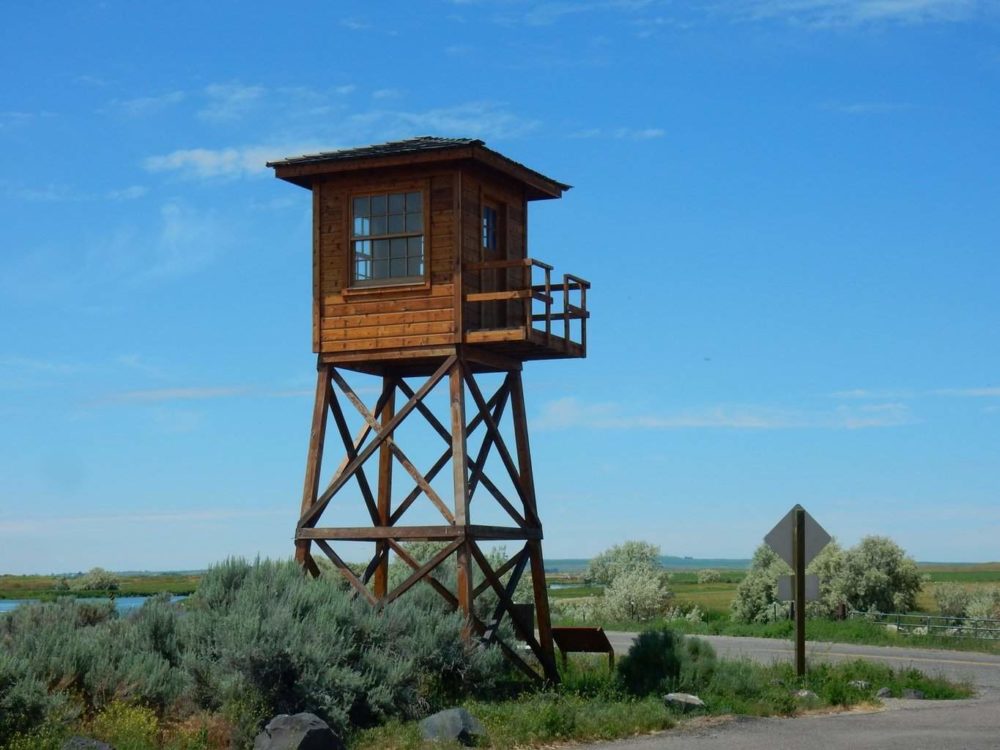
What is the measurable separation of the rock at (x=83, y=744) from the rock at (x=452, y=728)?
4211 millimetres

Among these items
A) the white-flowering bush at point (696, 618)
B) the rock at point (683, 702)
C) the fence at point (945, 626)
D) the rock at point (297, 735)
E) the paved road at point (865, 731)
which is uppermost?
the rock at point (297, 735)

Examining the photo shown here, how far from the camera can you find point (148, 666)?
18.0 meters

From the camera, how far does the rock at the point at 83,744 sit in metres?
15.2

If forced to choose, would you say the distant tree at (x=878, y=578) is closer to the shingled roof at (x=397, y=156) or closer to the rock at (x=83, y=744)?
the shingled roof at (x=397, y=156)

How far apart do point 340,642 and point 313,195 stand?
9.32 metres

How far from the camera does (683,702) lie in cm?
2164

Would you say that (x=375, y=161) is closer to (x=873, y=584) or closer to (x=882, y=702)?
(x=882, y=702)

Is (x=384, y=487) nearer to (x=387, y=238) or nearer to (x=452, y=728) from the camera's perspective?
(x=387, y=238)

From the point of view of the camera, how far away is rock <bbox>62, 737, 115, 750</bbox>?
15.2 metres

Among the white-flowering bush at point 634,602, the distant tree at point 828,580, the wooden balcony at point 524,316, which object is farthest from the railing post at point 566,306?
Result: the white-flowering bush at point 634,602

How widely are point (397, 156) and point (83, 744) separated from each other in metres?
12.1

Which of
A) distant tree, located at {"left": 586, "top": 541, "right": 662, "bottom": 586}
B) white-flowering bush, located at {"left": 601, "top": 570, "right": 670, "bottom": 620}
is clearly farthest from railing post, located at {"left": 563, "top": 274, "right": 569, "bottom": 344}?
distant tree, located at {"left": 586, "top": 541, "right": 662, "bottom": 586}

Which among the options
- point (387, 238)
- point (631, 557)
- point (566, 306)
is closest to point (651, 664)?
point (566, 306)

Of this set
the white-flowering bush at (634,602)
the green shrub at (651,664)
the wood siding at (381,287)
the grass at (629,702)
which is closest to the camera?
the grass at (629,702)
